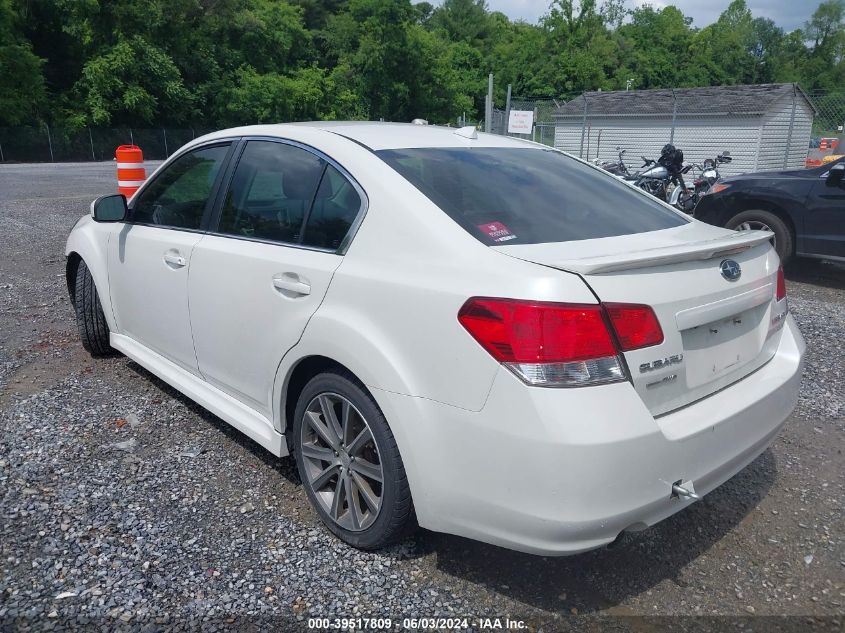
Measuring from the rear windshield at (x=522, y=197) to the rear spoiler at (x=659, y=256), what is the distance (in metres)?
0.29

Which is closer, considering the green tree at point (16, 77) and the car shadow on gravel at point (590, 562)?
the car shadow on gravel at point (590, 562)

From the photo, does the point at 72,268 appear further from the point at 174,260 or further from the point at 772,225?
the point at 772,225

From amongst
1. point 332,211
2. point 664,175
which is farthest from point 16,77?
point 332,211

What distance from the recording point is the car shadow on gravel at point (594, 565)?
2.46 meters

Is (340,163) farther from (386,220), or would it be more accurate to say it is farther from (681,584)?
(681,584)

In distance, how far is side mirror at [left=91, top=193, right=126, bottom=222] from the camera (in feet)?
12.9

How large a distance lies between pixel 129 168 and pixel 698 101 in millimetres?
23248

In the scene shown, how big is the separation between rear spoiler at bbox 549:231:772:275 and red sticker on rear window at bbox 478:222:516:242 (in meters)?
0.27

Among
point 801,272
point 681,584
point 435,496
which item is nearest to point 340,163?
point 435,496

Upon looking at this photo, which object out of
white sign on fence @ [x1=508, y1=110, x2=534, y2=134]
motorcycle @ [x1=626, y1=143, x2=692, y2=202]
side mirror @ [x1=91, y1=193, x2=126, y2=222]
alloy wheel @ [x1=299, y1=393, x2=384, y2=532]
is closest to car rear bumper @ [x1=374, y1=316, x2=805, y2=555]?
alloy wheel @ [x1=299, y1=393, x2=384, y2=532]

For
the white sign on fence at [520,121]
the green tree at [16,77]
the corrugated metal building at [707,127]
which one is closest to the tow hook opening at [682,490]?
the white sign on fence at [520,121]

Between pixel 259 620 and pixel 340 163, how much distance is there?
1.75 metres

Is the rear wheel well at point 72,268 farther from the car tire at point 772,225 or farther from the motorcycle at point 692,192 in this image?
the motorcycle at point 692,192

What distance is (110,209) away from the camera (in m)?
3.93
